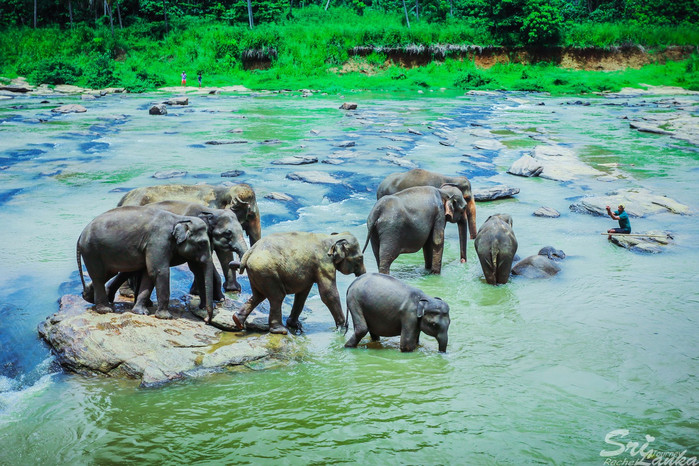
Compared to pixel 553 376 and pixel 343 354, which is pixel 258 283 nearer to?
pixel 343 354

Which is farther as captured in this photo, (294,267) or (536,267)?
(536,267)

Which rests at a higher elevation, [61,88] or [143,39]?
[143,39]

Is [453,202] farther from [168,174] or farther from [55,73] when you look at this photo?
[55,73]

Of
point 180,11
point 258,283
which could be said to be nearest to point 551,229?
point 258,283

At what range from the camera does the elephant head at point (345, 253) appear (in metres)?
7.07

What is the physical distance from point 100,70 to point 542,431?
46.8 m

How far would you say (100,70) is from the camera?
151 ft

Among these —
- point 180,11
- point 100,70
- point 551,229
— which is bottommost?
point 551,229

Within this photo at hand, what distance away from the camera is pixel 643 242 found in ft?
35.5

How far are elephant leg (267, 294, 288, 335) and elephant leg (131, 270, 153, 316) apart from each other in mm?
1268

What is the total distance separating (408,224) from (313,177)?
7.00m

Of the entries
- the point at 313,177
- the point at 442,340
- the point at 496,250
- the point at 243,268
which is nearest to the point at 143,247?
the point at 243,268

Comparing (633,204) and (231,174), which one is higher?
(231,174)

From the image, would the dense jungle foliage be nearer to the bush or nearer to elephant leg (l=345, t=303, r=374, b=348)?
the bush
